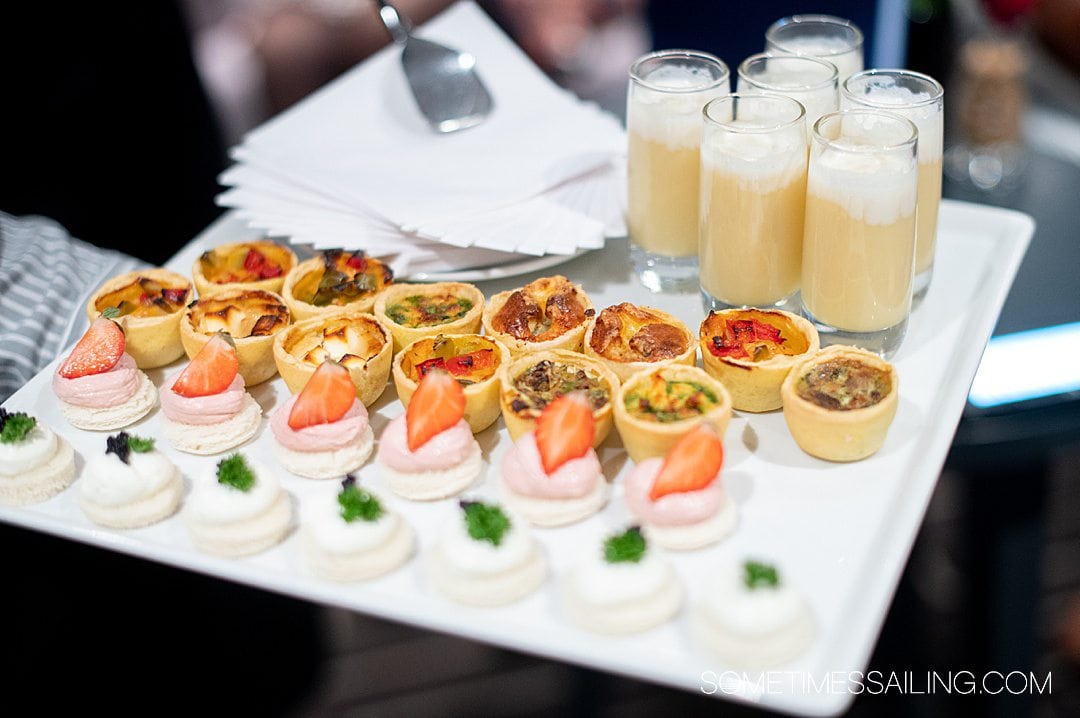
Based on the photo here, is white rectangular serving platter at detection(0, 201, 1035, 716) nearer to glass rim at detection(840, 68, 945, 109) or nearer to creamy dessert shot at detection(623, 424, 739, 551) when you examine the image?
creamy dessert shot at detection(623, 424, 739, 551)

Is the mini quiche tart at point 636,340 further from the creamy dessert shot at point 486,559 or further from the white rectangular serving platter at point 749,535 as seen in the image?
the creamy dessert shot at point 486,559

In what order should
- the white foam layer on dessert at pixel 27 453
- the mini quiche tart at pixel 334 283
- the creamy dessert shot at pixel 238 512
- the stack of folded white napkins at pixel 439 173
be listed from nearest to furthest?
the creamy dessert shot at pixel 238 512
the white foam layer on dessert at pixel 27 453
the mini quiche tart at pixel 334 283
the stack of folded white napkins at pixel 439 173

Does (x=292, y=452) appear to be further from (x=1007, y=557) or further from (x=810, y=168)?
(x=1007, y=557)

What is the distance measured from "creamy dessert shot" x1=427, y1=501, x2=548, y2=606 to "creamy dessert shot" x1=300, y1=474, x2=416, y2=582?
7 centimetres

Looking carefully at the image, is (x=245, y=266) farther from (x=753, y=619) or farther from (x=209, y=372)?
(x=753, y=619)

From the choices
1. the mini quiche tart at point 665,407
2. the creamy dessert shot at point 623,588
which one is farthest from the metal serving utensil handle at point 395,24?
the creamy dessert shot at point 623,588

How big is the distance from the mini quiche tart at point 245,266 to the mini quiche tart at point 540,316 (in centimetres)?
53

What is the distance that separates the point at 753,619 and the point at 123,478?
1.03 metres

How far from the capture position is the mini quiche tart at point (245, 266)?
233 centimetres

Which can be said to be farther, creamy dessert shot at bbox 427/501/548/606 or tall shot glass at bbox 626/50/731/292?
tall shot glass at bbox 626/50/731/292

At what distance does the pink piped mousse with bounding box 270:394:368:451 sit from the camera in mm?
1846

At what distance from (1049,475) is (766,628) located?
4.94 feet

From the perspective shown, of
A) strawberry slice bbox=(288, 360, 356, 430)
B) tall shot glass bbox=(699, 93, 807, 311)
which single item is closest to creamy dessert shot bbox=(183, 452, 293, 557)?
strawberry slice bbox=(288, 360, 356, 430)

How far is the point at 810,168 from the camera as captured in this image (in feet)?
6.46
